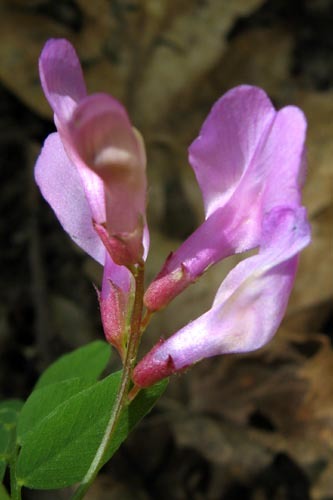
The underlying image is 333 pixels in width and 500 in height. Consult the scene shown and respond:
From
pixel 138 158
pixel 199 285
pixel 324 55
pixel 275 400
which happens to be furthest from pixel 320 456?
pixel 138 158

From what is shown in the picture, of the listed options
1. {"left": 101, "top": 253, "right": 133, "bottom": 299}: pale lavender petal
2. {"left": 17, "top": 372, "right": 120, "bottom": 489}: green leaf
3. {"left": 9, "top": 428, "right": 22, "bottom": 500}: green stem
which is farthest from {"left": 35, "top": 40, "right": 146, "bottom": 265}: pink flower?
{"left": 9, "top": 428, "right": 22, "bottom": 500}: green stem

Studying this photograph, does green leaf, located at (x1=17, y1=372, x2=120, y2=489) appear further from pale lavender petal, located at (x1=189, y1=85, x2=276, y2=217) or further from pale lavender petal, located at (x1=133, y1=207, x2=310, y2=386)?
pale lavender petal, located at (x1=189, y1=85, x2=276, y2=217)

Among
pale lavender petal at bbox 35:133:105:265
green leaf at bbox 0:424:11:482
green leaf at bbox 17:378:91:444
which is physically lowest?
green leaf at bbox 0:424:11:482

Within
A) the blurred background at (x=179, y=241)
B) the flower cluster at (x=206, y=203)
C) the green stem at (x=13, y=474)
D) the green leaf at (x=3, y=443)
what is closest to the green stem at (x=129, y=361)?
the flower cluster at (x=206, y=203)

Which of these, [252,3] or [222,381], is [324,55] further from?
[222,381]

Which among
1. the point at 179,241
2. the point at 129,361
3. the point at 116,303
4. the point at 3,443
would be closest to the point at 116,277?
the point at 116,303

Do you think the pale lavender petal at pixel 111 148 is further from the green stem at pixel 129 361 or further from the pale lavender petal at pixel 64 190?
the pale lavender petal at pixel 64 190

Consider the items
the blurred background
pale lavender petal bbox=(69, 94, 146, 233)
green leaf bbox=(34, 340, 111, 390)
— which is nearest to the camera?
pale lavender petal bbox=(69, 94, 146, 233)
